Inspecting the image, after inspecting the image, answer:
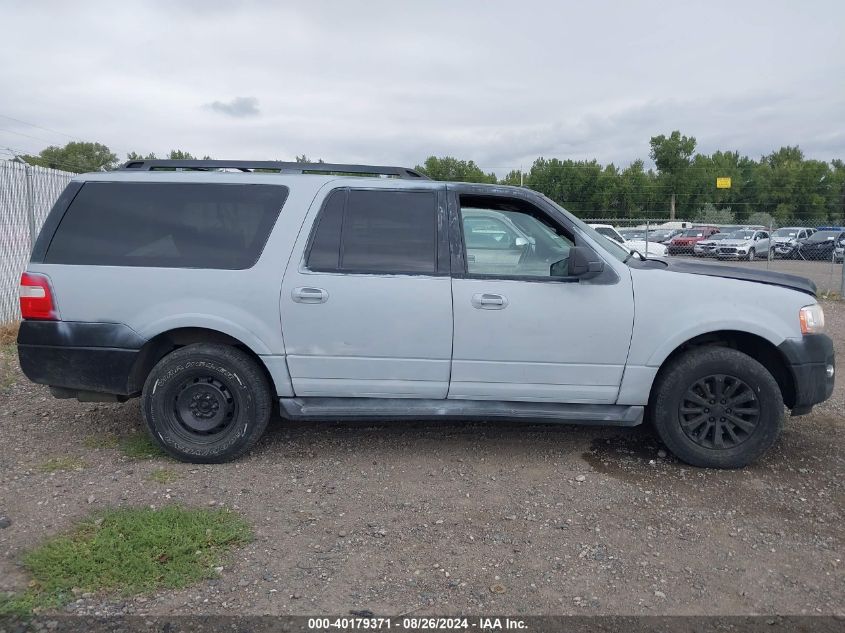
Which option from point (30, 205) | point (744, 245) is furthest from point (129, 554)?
point (744, 245)

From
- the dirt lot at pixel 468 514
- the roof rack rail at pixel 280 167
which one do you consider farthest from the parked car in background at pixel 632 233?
the roof rack rail at pixel 280 167

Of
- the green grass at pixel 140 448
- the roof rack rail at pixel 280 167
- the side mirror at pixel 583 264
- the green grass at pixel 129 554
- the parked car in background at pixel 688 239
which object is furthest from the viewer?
the parked car in background at pixel 688 239

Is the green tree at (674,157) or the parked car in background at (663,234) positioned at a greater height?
the green tree at (674,157)

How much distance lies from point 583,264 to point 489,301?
62 centimetres

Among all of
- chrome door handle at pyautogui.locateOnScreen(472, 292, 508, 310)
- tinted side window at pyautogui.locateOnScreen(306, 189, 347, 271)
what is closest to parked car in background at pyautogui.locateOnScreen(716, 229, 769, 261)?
chrome door handle at pyautogui.locateOnScreen(472, 292, 508, 310)

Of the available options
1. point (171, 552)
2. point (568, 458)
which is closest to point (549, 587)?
point (568, 458)

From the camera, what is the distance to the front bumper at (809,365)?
13.2ft

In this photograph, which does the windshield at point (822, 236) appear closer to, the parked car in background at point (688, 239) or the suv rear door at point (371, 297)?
the parked car in background at point (688, 239)

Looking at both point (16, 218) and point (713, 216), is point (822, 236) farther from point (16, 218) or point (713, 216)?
point (16, 218)

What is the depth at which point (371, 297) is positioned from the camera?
405 centimetres

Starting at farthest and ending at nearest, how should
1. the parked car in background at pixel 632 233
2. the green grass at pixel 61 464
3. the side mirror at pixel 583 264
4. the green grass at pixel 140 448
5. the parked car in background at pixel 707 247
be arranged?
the parked car in background at pixel 632 233 < the parked car in background at pixel 707 247 < the green grass at pixel 140 448 < the green grass at pixel 61 464 < the side mirror at pixel 583 264

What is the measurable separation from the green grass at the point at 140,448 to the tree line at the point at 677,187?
3145 centimetres

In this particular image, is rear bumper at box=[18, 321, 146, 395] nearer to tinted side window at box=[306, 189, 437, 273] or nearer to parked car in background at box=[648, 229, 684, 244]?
tinted side window at box=[306, 189, 437, 273]

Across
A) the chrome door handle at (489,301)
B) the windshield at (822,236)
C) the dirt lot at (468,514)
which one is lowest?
the dirt lot at (468,514)
